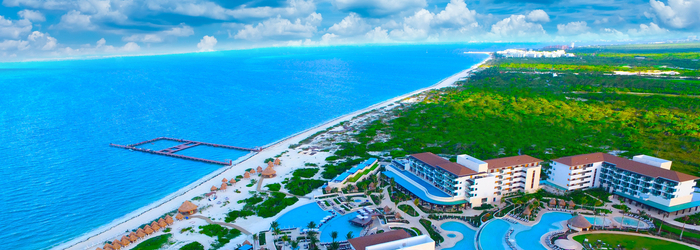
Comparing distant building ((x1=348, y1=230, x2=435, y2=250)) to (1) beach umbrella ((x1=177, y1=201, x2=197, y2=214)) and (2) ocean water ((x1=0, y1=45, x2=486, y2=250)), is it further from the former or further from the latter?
(2) ocean water ((x1=0, y1=45, x2=486, y2=250))

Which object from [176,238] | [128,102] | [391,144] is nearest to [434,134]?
[391,144]

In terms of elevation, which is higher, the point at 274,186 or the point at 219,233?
the point at 274,186

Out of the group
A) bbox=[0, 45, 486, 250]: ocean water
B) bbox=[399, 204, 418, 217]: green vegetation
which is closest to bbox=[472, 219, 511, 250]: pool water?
bbox=[399, 204, 418, 217]: green vegetation

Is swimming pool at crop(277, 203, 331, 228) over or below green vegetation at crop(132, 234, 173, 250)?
over

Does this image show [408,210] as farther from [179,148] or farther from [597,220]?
[179,148]

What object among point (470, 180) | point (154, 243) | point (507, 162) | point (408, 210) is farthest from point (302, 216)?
point (507, 162)
